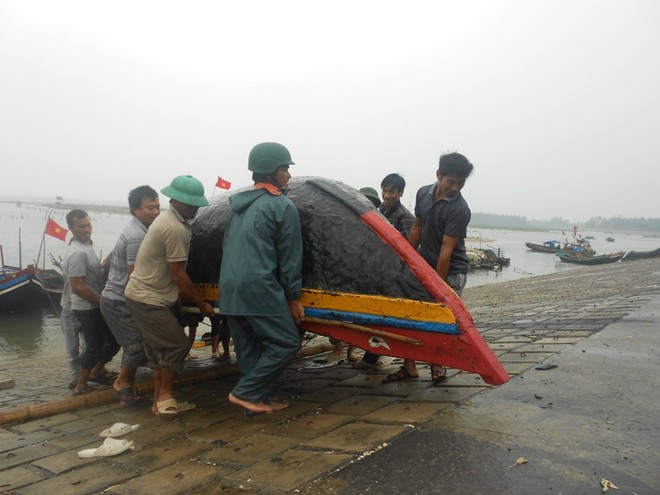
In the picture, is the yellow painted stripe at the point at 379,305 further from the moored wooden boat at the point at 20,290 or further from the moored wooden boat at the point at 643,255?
the moored wooden boat at the point at 643,255

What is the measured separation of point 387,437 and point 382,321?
94 centimetres

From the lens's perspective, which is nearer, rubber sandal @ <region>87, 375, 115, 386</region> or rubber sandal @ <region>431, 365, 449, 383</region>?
rubber sandal @ <region>431, 365, 449, 383</region>

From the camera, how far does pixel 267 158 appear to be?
387 centimetres

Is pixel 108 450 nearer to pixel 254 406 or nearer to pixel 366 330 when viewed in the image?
pixel 254 406

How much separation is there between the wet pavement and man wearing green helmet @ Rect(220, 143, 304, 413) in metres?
0.33

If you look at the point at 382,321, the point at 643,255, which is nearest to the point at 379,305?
the point at 382,321

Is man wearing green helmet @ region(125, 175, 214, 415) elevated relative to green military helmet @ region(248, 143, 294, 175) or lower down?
lower down

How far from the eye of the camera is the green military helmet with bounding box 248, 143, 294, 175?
387 cm

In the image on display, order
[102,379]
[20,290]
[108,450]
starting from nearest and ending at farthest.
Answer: [108,450], [102,379], [20,290]

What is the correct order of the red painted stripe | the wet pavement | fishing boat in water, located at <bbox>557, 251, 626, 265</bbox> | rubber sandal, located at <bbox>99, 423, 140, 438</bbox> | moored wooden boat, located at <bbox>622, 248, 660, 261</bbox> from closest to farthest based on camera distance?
the wet pavement < the red painted stripe < rubber sandal, located at <bbox>99, 423, 140, 438</bbox> < moored wooden boat, located at <bbox>622, 248, 660, 261</bbox> < fishing boat in water, located at <bbox>557, 251, 626, 265</bbox>

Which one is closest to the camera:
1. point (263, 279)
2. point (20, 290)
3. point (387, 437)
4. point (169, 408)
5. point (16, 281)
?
point (387, 437)

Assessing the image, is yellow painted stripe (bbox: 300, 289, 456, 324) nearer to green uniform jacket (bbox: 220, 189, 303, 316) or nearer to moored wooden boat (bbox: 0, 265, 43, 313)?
green uniform jacket (bbox: 220, 189, 303, 316)

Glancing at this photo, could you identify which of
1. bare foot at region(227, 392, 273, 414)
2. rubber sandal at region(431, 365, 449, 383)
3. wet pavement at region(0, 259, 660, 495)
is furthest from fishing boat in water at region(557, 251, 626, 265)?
bare foot at region(227, 392, 273, 414)

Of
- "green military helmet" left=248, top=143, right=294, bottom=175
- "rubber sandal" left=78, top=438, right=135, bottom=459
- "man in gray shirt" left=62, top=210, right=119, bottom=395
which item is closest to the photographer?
"rubber sandal" left=78, top=438, right=135, bottom=459
